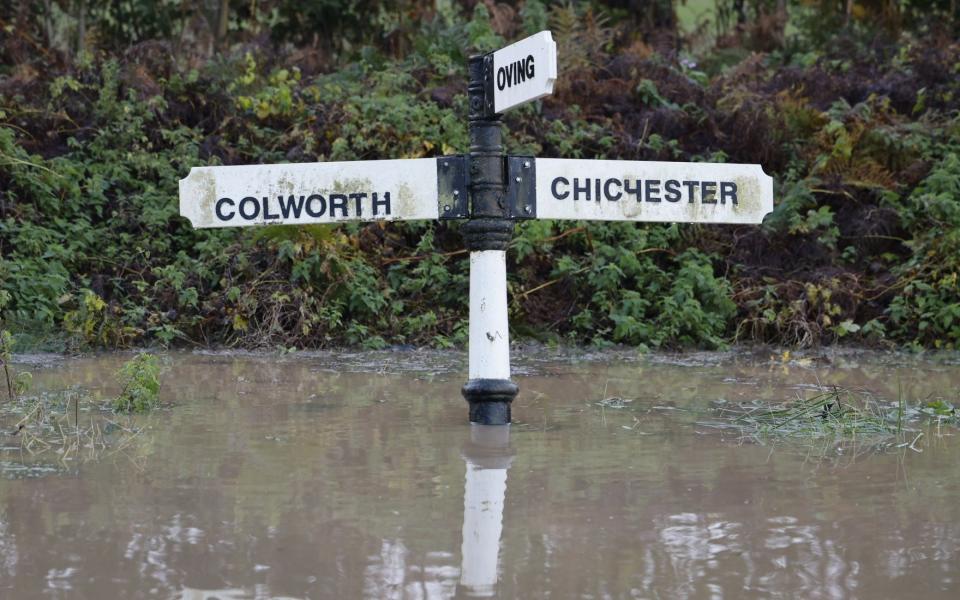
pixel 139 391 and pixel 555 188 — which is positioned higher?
pixel 555 188

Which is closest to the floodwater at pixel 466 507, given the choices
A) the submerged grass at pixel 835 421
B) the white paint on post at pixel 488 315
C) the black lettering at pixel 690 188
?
the submerged grass at pixel 835 421

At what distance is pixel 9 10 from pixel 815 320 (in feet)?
34.8

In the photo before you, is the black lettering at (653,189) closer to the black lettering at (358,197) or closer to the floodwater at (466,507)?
the floodwater at (466,507)

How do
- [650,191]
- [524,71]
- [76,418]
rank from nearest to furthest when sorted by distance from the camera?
[76,418]
[524,71]
[650,191]

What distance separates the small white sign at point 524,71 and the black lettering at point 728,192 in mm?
1066

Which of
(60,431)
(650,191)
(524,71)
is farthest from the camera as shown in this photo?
(650,191)

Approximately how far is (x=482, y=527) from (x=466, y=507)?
275mm

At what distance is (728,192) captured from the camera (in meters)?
6.31

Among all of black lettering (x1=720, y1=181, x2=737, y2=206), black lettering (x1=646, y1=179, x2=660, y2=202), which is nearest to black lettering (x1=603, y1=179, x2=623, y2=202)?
black lettering (x1=646, y1=179, x2=660, y2=202)

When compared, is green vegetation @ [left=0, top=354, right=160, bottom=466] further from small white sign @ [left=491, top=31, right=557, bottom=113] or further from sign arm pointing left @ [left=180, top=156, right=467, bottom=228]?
small white sign @ [left=491, top=31, right=557, bottom=113]

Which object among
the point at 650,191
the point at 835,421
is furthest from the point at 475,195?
the point at 835,421

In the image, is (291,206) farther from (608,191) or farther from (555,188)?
(608,191)

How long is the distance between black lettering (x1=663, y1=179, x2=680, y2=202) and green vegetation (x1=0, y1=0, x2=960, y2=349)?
12.0ft

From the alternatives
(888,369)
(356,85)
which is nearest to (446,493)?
(888,369)
